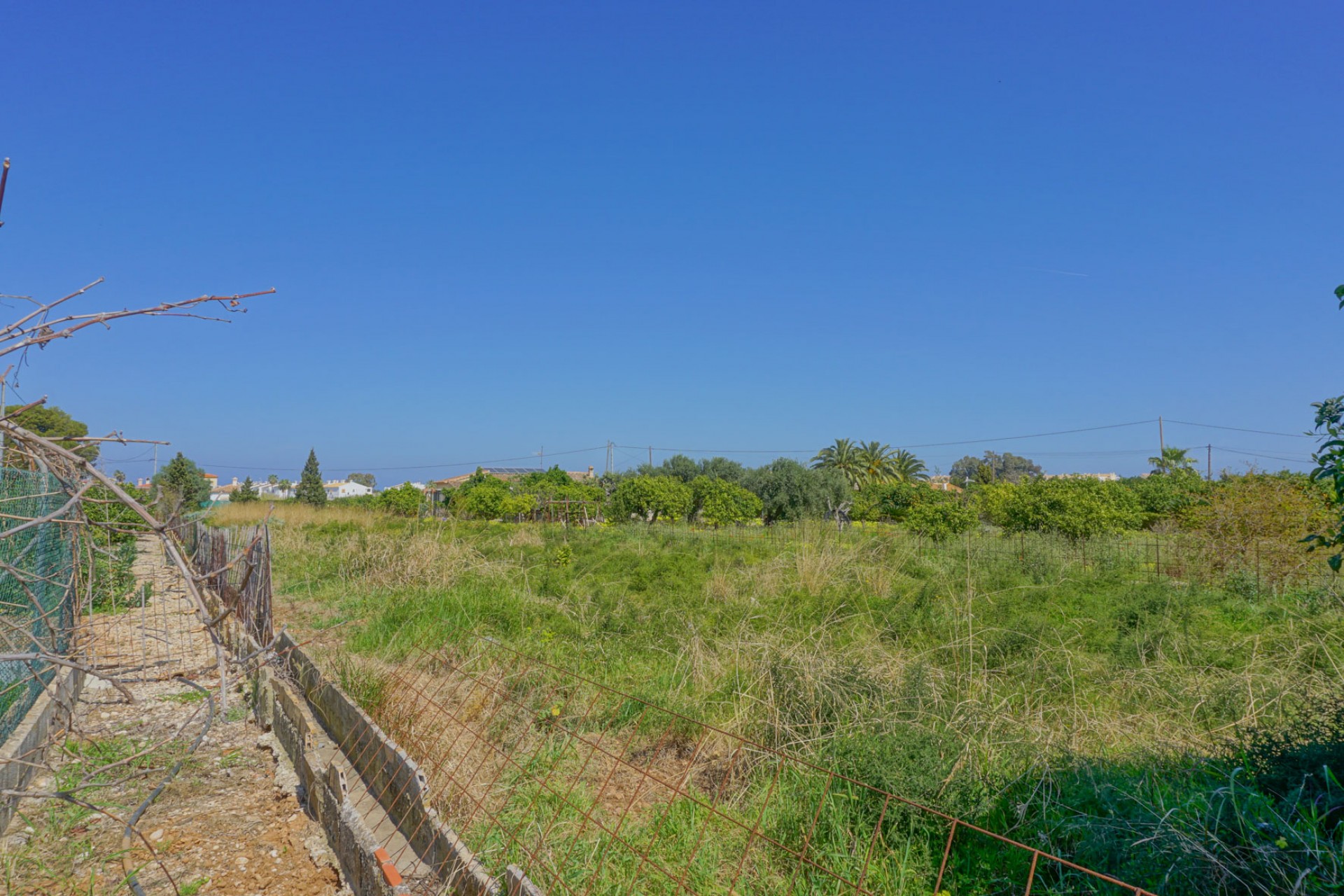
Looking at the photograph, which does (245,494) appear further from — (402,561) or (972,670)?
(972,670)

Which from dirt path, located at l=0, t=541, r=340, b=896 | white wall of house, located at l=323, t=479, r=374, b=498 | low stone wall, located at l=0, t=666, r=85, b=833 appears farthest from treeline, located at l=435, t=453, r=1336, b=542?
white wall of house, located at l=323, t=479, r=374, b=498

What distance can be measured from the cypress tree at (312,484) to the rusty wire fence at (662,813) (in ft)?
175

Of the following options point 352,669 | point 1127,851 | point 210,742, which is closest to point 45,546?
point 210,742

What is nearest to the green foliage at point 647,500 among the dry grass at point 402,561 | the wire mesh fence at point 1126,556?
the wire mesh fence at point 1126,556

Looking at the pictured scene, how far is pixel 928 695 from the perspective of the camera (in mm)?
4480

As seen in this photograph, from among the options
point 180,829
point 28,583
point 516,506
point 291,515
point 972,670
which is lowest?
point 180,829

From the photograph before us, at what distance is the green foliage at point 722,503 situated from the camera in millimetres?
34562

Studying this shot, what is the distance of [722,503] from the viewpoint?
115ft

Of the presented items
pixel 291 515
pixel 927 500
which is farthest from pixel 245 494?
pixel 927 500

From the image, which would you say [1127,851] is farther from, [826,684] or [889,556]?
[889,556]

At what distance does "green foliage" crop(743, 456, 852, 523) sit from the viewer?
138 feet

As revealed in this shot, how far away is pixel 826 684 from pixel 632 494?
1270 inches

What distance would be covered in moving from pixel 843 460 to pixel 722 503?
52.3ft

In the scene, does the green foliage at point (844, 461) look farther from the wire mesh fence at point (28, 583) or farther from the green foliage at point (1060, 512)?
the wire mesh fence at point (28, 583)
